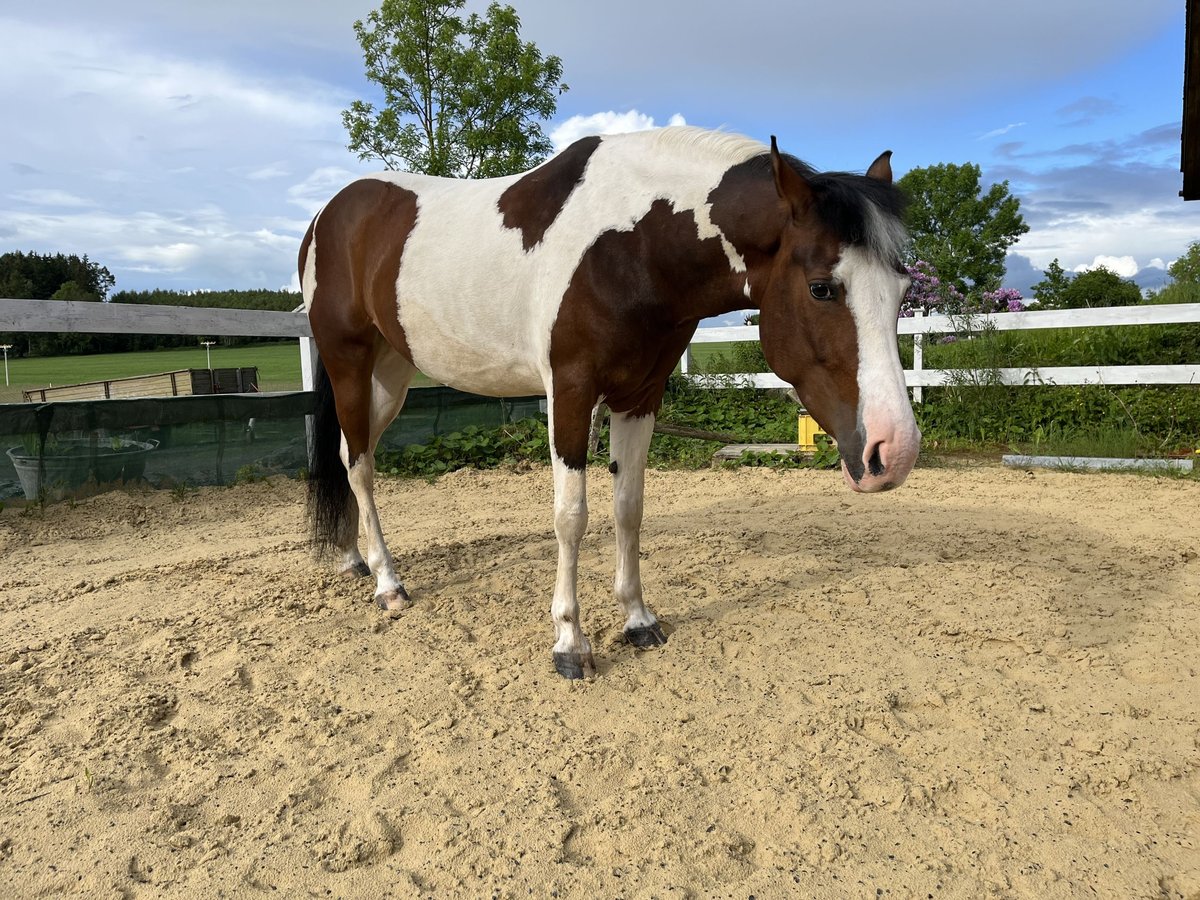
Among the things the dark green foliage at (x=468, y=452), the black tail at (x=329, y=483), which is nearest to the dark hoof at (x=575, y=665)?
the black tail at (x=329, y=483)

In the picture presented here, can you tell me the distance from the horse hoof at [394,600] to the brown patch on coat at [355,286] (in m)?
0.77

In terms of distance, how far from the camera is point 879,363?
217cm

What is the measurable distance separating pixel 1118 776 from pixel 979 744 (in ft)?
1.13

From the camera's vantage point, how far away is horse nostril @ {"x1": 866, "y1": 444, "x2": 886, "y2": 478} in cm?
214

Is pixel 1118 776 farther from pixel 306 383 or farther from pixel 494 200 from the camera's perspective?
pixel 306 383

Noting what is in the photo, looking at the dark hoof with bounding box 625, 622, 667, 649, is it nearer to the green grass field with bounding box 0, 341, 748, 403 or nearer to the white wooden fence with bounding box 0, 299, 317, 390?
the white wooden fence with bounding box 0, 299, 317, 390

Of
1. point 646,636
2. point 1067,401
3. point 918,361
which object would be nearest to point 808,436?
point 918,361

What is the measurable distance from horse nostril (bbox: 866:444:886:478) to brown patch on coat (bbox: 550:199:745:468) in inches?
30.5

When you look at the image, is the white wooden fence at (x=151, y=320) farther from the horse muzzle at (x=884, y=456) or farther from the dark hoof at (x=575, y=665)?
the horse muzzle at (x=884, y=456)

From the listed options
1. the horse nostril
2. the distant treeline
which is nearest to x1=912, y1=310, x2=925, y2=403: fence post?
the horse nostril

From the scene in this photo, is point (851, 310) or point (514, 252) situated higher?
point (514, 252)

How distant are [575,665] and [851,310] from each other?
160cm

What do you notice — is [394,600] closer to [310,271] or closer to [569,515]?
[569,515]

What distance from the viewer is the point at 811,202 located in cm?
228
